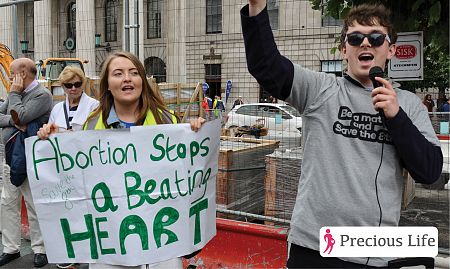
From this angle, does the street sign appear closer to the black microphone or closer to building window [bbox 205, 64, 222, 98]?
the black microphone

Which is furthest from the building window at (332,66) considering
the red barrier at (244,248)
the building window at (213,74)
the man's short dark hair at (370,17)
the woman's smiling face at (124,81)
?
the man's short dark hair at (370,17)

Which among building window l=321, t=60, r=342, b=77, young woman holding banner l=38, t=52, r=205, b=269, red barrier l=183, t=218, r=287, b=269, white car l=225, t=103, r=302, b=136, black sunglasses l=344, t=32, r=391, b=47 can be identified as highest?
building window l=321, t=60, r=342, b=77

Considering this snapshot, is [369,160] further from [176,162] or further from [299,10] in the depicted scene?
[299,10]

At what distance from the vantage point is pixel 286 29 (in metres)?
6.75

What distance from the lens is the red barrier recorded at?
15.4 feet

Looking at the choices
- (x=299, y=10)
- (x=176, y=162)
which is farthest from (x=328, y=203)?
(x=299, y=10)

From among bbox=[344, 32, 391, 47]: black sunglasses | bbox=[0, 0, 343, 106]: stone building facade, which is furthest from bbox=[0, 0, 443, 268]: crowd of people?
bbox=[0, 0, 343, 106]: stone building facade

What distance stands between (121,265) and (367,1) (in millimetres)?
2530

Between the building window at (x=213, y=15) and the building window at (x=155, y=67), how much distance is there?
97 cm

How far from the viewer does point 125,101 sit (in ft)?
9.27

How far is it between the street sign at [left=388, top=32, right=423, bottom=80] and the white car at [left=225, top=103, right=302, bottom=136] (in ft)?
10.7

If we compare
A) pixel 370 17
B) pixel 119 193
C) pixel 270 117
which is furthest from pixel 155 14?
pixel 370 17

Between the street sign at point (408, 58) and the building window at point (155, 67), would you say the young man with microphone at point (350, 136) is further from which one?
the building window at point (155, 67)

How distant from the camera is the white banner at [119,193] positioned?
2.73m
